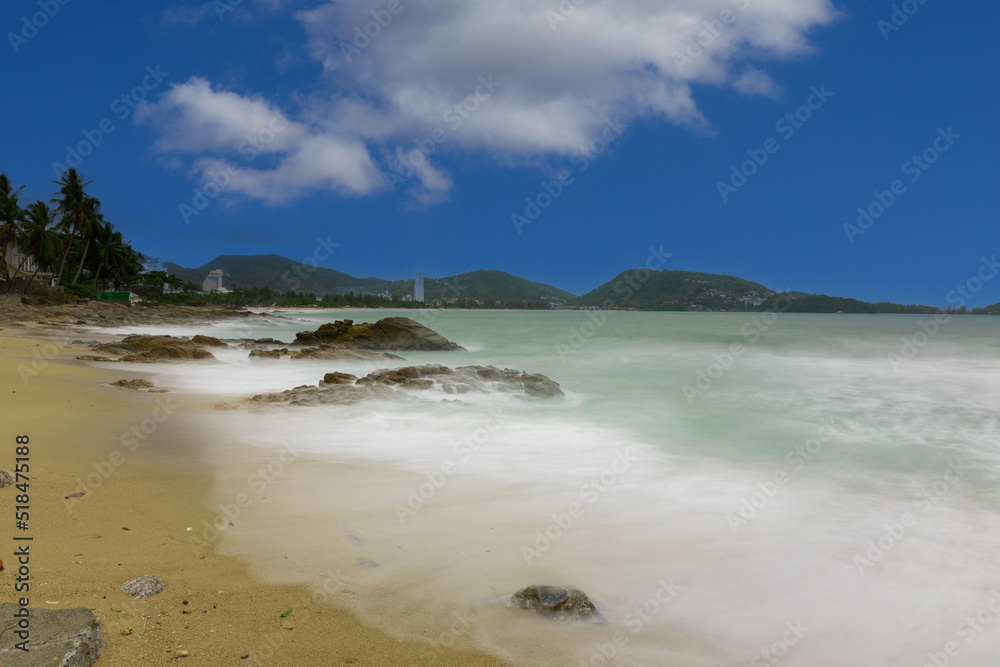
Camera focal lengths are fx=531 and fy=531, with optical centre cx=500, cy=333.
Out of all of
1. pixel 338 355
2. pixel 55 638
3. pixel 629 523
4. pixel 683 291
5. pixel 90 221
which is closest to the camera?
pixel 55 638

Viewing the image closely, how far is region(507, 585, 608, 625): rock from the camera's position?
3.15m

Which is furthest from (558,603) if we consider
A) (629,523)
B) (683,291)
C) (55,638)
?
(683,291)

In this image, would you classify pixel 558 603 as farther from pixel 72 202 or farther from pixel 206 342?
pixel 72 202

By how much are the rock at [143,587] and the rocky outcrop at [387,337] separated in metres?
18.8

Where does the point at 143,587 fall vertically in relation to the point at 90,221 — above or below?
below

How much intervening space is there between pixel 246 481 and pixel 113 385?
6.67 m

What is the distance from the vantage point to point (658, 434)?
9.22 m

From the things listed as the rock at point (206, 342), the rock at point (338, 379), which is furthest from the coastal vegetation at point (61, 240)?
the rock at point (338, 379)

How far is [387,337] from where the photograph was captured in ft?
73.8

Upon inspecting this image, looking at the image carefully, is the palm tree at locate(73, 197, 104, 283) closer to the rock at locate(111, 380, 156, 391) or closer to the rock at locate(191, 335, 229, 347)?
the rock at locate(191, 335, 229, 347)

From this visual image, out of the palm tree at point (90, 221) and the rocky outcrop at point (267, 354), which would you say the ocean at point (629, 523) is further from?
the palm tree at point (90, 221)

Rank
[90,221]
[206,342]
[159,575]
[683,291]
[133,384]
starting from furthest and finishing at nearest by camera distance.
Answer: [683,291], [90,221], [206,342], [133,384], [159,575]

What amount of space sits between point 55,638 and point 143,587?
0.66 metres

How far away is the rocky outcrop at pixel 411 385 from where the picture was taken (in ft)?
32.3
